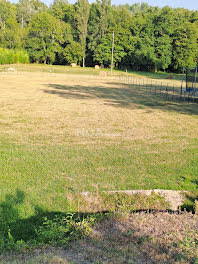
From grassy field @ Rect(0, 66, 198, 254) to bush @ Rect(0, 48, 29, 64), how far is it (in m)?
50.6

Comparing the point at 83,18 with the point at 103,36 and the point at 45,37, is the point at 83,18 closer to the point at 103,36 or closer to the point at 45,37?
the point at 103,36

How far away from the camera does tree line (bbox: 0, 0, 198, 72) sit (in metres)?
65.7

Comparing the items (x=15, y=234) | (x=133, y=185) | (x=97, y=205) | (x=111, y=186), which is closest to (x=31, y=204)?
(x=15, y=234)

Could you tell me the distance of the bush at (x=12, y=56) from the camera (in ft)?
205

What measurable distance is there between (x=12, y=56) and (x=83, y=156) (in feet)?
199

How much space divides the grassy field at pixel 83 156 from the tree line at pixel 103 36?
5323cm

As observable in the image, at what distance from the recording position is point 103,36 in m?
69.9

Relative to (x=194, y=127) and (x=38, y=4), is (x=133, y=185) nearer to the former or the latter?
(x=194, y=127)

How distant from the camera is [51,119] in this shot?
1427 centimetres

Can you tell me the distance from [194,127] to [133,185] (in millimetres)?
7199

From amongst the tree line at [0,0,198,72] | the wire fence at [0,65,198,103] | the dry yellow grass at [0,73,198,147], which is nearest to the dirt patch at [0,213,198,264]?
the dry yellow grass at [0,73,198,147]

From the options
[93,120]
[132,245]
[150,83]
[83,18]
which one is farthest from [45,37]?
[132,245]

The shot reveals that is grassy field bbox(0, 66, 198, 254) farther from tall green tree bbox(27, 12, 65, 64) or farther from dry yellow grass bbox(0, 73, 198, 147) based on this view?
tall green tree bbox(27, 12, 65, 64)

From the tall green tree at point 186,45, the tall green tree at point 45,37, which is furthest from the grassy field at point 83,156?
the tall green tree at point 45,37
